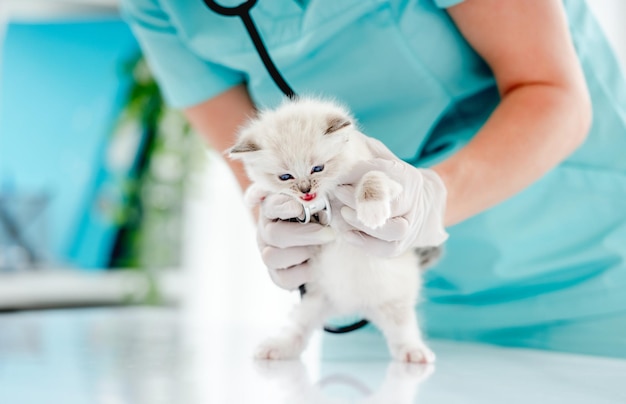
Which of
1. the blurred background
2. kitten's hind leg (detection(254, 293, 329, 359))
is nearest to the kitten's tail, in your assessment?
kitten's hind leg (detection(254, 293, 329, 359))

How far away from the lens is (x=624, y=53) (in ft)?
6.49

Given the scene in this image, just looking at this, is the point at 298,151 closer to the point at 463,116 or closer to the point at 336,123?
the point at 336,123

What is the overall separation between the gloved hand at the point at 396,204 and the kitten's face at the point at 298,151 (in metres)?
0.03

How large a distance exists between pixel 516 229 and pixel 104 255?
2.87m

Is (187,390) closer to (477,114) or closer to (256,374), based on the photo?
Answer: (256,374)

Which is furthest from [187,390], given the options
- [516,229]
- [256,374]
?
[516,229]

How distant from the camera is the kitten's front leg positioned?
31.0 inches

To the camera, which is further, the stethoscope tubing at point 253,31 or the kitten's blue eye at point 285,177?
the stethoscope tubing at point 253,31

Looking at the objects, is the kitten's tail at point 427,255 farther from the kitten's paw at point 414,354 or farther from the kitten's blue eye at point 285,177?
the kitten's blue eye at point 285,177

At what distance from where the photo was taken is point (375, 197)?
801 millimetres

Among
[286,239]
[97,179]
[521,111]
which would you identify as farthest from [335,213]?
[97,179]

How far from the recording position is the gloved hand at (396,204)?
858 millimetres

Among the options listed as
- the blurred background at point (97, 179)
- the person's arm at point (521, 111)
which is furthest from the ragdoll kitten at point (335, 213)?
the blurred background at point (97, 179)

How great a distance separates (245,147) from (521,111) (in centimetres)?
41
